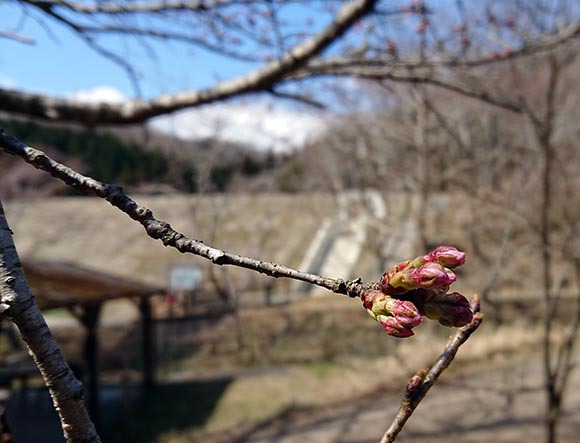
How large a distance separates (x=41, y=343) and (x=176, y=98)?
3176 mm

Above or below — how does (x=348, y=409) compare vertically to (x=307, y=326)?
above

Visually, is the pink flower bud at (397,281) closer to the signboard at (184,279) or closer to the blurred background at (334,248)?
the blurred background at (334,248)

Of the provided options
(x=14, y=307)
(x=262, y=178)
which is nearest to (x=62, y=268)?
(x=262, y=178)

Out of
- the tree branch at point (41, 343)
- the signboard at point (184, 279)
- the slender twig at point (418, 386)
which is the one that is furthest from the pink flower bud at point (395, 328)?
the signboard at point (184, 279)

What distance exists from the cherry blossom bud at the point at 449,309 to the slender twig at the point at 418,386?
4.8 inches

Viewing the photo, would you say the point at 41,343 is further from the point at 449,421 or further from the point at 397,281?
the point at 449,421

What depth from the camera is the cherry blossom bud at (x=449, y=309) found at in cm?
60

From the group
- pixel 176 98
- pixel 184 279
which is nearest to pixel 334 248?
pixel 184 279

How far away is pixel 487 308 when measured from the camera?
36.3ft

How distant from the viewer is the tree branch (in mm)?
649

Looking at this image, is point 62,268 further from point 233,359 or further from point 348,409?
point 348,409

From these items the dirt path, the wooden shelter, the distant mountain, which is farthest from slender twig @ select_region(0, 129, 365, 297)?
the dirt path

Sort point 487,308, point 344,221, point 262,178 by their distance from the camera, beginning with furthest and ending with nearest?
point 344,221, point 262,178, point 487,308

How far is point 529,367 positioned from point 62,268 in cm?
782
